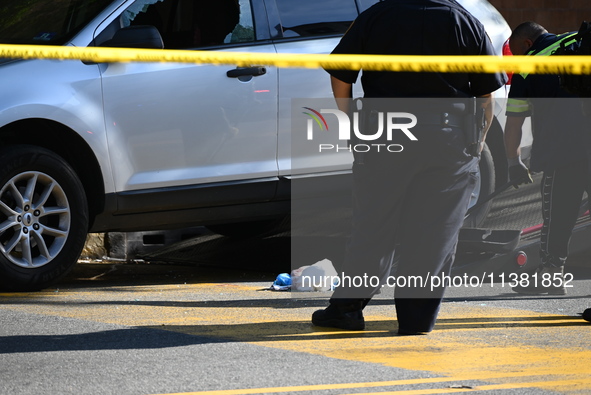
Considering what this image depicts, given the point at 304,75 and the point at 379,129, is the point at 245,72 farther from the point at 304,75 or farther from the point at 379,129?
the point at 379,129

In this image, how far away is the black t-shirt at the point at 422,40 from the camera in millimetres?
5441

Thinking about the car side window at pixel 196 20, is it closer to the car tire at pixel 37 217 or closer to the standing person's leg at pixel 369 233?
the car tire at pixel 37 217

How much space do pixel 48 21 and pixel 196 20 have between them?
94 cm

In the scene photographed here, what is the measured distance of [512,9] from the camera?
11.1m

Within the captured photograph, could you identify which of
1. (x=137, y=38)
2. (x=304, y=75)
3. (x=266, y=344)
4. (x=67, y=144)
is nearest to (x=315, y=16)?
(x=304, y=75)

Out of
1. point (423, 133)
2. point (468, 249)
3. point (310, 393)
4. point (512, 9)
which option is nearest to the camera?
point (310, 393)

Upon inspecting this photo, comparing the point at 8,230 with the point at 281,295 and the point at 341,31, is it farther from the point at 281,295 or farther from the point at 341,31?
the point at 341,31

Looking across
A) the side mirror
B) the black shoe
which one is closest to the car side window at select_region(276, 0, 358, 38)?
the side mirror

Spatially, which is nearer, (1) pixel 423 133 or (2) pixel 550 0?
(1) pixel 423 133

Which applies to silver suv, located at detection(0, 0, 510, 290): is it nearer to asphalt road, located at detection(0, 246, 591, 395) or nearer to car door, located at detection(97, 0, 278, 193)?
car door, located at detection(97, 0, 278, 193)

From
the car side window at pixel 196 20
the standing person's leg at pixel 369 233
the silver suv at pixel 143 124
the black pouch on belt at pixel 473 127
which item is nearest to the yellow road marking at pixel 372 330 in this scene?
the standing person's leg at pixel 369 233

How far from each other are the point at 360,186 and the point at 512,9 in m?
5.96

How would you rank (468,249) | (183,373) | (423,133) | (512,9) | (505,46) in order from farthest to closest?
(512,9) < (505,46) < (468,249) < (423,133) < (183,373)

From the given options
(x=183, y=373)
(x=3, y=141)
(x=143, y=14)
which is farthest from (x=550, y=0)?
(x=183, y=373)
